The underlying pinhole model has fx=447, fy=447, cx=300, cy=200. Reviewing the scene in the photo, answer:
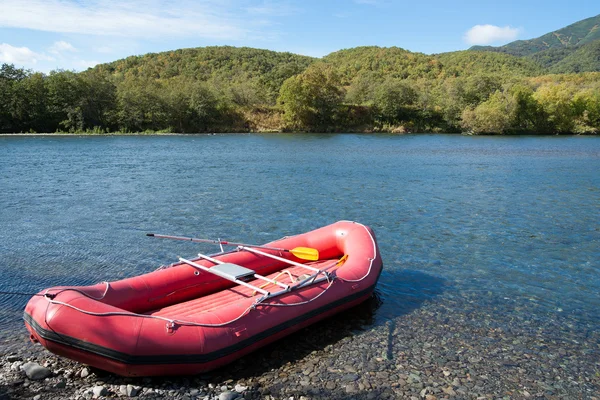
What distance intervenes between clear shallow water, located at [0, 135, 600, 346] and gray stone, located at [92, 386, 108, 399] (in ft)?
8.24

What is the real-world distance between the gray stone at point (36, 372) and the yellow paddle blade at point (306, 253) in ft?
14.7

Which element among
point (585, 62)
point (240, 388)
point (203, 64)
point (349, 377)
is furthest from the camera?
point (585, 62)

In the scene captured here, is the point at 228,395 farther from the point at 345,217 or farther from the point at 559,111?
the point at 559,111

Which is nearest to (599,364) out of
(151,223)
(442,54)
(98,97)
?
(151,223)

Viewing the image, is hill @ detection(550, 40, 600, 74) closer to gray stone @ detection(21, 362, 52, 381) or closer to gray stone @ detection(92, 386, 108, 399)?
gray stone @ detection(92, 386, 108, 399)

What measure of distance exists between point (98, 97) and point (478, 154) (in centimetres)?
4920

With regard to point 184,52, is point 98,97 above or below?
below

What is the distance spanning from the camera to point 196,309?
6.70 m

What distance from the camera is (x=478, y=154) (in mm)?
36094

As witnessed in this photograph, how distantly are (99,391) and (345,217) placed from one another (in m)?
10.5

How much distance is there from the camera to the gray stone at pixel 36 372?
5.43 m

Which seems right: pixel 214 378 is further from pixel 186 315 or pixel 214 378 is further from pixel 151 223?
pixel 151 223

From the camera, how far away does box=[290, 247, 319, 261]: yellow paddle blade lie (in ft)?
28.3

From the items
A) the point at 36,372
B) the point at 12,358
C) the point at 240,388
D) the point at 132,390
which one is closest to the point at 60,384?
the point at 36,372
